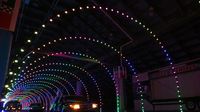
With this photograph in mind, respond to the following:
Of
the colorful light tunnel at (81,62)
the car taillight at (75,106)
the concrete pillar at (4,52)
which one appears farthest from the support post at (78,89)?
the concrete pillar at (4,52)

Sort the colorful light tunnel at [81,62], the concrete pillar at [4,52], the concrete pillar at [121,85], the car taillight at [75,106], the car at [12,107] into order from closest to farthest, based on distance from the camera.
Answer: the concrete pillar at [4,52], the car taillight at [75,106], the colorful light tunnel at [81,62], the concrete pillar at [121,85], the car at [12,107]

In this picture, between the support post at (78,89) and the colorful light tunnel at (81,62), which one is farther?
the support post at (78,89)

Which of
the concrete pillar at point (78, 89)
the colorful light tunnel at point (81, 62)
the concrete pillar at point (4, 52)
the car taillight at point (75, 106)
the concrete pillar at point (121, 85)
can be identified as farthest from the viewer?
the concrete pillar at point (78, 89)

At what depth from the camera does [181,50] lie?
13.9 m

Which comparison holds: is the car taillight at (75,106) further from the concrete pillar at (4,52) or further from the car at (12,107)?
the car at (12,107)

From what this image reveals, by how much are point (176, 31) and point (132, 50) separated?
4.21 m

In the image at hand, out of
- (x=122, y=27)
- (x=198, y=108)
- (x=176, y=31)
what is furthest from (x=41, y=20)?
(x=198, y=108)

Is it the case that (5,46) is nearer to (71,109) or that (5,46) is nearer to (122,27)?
(71,109)

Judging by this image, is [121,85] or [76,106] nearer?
[76,106]

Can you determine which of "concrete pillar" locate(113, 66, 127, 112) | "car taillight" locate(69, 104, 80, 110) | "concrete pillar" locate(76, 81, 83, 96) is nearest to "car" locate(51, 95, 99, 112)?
"car taillight" locate(69, 104, 80, 110)

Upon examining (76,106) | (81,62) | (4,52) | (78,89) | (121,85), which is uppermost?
(81,62)

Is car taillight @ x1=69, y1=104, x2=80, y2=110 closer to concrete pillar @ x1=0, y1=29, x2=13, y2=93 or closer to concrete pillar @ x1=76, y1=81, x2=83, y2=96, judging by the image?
concrete pillar @ x1=0, y1=29, x2=13, y2=93

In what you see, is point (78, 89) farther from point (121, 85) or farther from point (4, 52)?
point (4, 52)

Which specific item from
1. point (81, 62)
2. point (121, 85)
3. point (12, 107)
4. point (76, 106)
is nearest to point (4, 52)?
point (76, 106)
